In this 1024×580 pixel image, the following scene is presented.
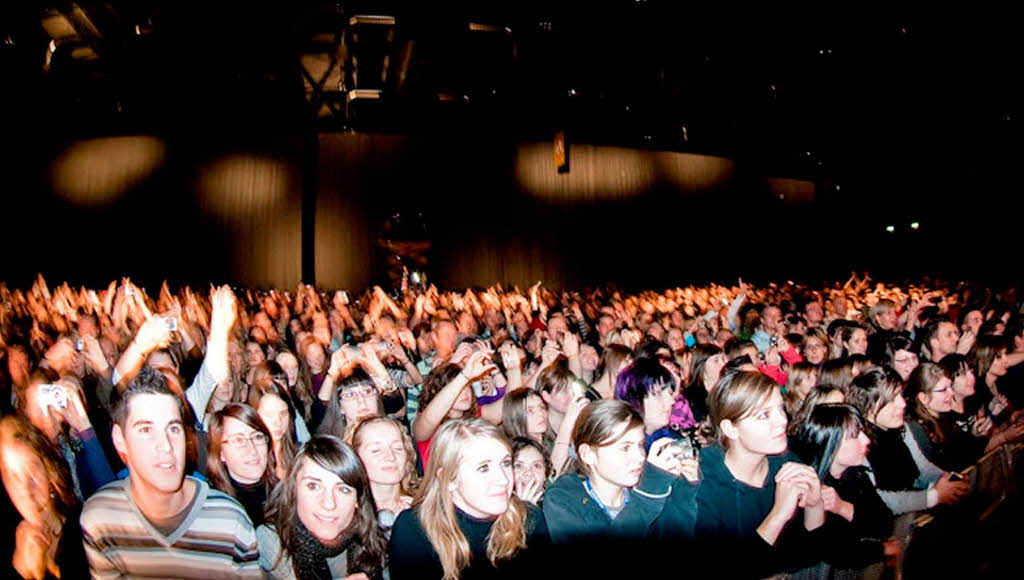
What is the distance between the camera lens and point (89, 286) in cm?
1627

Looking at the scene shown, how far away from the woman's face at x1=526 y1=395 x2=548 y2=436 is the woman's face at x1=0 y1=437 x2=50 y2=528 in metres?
1.97

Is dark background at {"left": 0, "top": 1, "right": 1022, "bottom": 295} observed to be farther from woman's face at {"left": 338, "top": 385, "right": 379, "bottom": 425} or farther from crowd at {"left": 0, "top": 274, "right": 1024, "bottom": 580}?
woman's face at {"left": 338, "top": 385, "right": 379, "bottom": 425}

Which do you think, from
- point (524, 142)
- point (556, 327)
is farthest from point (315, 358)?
point (524, 142)

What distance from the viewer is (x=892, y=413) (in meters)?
3.22

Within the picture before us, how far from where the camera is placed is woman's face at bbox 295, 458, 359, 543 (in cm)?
224

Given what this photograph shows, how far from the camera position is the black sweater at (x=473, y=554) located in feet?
6.97

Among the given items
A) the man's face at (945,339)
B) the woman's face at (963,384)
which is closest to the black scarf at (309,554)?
the woman's face at (963,384)

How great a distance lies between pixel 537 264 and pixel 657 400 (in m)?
15.4

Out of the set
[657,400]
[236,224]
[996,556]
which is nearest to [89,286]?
[236,224]

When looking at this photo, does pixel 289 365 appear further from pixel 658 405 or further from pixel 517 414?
pixel 658 405

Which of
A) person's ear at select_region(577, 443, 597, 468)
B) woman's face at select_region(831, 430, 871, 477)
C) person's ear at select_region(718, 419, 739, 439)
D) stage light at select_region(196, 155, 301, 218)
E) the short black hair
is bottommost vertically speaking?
woman's face at select_region(831, 430, 871, 477)

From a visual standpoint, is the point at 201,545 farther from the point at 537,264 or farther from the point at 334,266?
the point at 537,264

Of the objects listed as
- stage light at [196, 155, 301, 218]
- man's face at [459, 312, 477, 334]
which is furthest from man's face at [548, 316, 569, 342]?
stage light at [196, 155, 301, 218]

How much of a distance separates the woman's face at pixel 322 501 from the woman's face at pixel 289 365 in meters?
2.49
